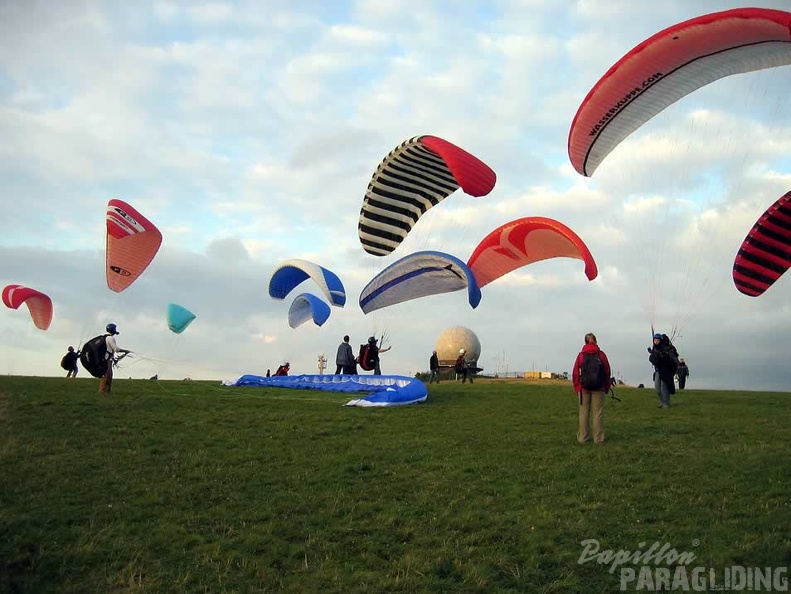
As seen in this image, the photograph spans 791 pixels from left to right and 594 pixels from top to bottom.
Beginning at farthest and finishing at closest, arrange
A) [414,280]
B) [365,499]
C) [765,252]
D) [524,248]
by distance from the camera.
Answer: [414,280], [524,248], [765,252], [365,499]

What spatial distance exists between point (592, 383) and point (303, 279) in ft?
68.3

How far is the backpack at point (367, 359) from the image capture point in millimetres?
25969

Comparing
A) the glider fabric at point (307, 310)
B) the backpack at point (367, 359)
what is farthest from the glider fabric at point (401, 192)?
the glider fabric at point (307, 310)

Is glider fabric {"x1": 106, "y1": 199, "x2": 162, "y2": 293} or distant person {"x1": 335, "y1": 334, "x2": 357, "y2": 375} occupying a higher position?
glider fabric {"x1": 106, "y1": 199, "x2": 162, "y2": 293}

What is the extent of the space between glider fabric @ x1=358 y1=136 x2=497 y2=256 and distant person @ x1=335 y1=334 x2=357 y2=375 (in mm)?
3968

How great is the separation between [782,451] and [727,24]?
8.52m

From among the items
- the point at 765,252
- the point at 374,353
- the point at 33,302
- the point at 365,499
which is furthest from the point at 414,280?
the point at 33,302

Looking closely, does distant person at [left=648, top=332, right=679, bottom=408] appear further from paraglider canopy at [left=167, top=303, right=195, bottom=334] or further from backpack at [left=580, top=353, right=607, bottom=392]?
paraglider canopy at [left=167, top=303, right=195, bottom=334]

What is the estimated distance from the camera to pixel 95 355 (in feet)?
62.7

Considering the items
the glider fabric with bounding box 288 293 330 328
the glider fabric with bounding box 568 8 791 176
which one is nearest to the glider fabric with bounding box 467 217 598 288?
the glider fabric with bounding box 568 8 791 176

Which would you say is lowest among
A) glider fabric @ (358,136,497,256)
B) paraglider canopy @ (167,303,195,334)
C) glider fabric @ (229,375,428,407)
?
glider fabric @ (229,375,428,407)

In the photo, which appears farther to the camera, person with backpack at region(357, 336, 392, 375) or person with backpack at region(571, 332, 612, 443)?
person with backpack at region(357, 336, 392, 375)

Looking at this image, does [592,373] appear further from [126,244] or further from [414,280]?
[126,244]

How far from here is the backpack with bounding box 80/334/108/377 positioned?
19.1 meters
